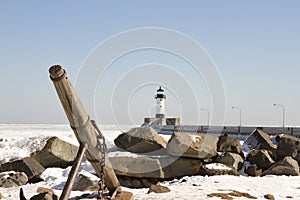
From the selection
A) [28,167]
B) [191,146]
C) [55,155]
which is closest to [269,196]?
[191,146]

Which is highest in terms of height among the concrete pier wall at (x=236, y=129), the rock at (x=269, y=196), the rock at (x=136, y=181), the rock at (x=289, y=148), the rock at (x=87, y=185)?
the concrete pier wall at (x=236, y=129)

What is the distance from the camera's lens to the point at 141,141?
19422 mm

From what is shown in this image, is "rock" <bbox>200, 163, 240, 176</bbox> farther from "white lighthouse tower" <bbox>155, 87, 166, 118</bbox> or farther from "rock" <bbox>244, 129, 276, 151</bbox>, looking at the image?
"white lighthouse tower" <bbox>155, 87, 166, 118</bbox>

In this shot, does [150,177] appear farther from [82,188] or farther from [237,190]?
[237,190]

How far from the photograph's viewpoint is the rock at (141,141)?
19344 mm

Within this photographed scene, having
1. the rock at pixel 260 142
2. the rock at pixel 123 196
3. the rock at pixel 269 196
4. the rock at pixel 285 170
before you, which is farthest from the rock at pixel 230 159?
the rock at pixel 123 196

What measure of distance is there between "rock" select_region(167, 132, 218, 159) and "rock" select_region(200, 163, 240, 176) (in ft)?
3.15

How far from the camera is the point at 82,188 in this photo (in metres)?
14.2

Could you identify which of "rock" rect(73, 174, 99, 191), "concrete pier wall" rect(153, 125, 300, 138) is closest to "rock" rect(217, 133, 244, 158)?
"rock" rect(73, 174, 99, 191)

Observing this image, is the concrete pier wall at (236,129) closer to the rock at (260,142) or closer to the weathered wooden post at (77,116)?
the rock at (260,142)

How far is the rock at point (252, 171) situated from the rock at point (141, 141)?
11.4 ft

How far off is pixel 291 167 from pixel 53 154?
948cm

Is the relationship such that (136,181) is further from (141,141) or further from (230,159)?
(230,159)

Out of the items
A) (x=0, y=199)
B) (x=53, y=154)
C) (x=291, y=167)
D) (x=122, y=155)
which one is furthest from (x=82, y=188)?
(x=291, y=167)
